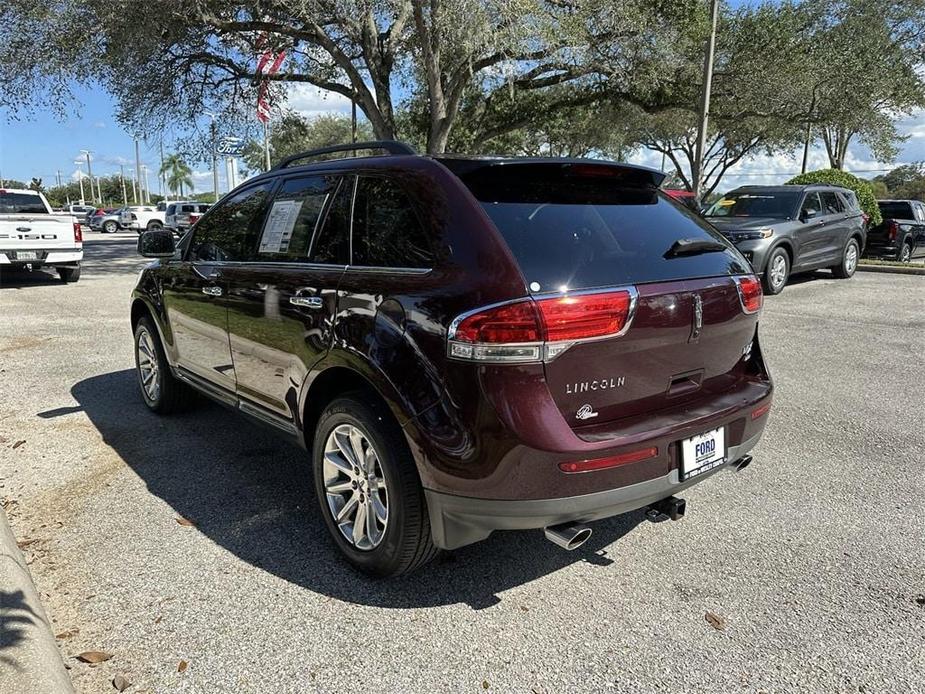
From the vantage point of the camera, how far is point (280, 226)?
142 inches

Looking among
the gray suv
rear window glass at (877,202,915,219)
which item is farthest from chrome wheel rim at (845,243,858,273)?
rear window glass at (877,202,915,219)

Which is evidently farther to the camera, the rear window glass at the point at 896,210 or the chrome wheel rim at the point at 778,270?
the rear window glass at the point at 896,210

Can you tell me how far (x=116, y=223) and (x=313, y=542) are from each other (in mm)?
47081

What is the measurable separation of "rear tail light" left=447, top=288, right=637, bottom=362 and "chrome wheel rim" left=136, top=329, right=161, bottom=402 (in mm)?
3524

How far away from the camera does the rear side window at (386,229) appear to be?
2.74 metres

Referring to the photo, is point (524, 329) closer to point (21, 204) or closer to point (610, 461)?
point (610, 461)

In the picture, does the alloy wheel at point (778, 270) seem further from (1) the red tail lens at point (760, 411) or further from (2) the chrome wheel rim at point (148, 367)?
(2) the chrome wheel rim at point (148, 367)

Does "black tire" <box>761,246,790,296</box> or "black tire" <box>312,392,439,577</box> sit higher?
"black tire" <box>761,246,790,296</box>

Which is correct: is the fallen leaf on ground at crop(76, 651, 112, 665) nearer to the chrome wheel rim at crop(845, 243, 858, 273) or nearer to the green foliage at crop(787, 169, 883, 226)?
the chrome wheel rim at crop(845, 243, 858, 273)

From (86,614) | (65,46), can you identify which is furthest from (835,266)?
(65,46)

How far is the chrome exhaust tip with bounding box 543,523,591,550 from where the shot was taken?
249cm

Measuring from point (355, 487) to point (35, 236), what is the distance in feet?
41.0

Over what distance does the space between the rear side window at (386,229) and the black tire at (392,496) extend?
0.60 meters

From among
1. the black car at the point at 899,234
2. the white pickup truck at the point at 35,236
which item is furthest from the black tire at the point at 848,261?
the white pickup truck at the point at 35,236
